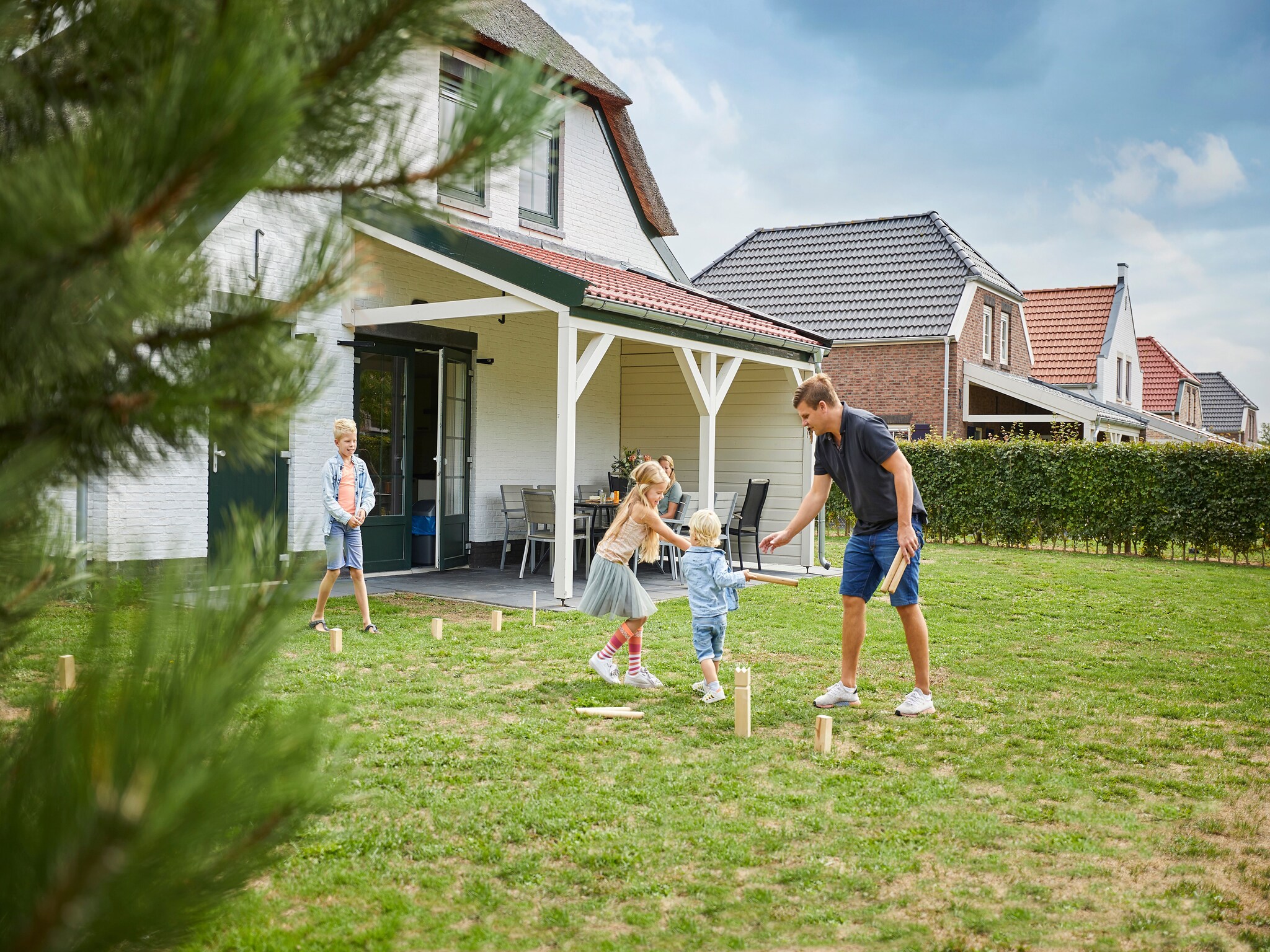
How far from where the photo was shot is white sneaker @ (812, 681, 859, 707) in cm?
611

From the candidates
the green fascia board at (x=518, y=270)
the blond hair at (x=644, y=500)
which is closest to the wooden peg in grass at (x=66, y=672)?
the blond hair at (x=644, y=500)

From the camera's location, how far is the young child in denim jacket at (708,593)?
6156mm

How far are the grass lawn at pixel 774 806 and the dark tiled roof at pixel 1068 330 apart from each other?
22702 millimetres

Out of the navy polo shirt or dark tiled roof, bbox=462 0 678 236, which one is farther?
dark tiled roof, bbox=462 0 678 236

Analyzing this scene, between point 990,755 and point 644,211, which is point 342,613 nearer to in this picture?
point 990,755

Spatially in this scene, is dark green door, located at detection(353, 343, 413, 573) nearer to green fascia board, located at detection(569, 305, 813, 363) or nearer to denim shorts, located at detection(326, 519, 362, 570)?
green fascia board, located at detection(569, 305, 813, 363)

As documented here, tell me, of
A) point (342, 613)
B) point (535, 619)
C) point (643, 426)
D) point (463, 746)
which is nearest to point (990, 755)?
point (463, 746)

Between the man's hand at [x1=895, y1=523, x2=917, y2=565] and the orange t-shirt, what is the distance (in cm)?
429

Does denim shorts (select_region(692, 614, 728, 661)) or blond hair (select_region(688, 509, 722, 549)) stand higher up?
blond hair (select_region(688, 509, 722, 549))

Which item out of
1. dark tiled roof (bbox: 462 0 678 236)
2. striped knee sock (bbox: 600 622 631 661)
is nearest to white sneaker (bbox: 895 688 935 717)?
striped knee sock (bbox: 600 622 631 661)

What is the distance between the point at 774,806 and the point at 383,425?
318 inches

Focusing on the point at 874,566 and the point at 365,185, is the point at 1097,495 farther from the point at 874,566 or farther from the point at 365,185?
the point at 365,185

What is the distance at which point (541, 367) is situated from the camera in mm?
13469

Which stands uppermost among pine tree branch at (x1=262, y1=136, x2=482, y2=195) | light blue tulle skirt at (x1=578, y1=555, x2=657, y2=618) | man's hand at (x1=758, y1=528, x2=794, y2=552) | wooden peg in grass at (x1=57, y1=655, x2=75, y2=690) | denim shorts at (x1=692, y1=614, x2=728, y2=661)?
pine tree branch at (x1=262, y1=136, x2=482, y2=195)
